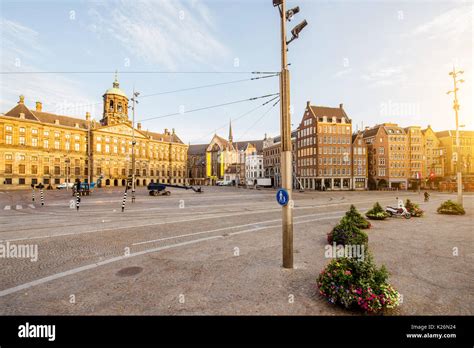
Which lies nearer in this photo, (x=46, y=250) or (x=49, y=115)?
(x=46, y=250)

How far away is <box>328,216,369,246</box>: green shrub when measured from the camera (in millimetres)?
7234

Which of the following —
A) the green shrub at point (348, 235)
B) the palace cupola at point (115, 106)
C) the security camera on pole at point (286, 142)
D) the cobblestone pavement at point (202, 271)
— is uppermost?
the palace cupola at point (115, 106)

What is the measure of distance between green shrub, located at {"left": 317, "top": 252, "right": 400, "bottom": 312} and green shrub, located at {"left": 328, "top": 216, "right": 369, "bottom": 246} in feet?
10.4

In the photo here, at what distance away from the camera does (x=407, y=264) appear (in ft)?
20.9

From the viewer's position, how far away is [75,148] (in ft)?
221

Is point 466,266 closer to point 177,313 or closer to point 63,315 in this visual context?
point 177,313

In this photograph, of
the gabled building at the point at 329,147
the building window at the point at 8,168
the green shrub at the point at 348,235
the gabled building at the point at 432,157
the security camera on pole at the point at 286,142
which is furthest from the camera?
the gabled building at the point at 432,157

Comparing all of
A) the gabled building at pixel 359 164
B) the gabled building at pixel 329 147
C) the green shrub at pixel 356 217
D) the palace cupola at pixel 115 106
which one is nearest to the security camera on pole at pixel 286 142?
the green shrub at pixel 356 217

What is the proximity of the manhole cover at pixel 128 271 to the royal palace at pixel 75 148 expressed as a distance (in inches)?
1689

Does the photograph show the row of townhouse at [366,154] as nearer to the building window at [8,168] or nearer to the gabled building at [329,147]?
the gabled building at [329,147]

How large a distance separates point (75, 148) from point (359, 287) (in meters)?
84.6

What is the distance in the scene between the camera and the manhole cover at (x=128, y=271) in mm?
5621

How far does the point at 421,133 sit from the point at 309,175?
40088 millimetres
